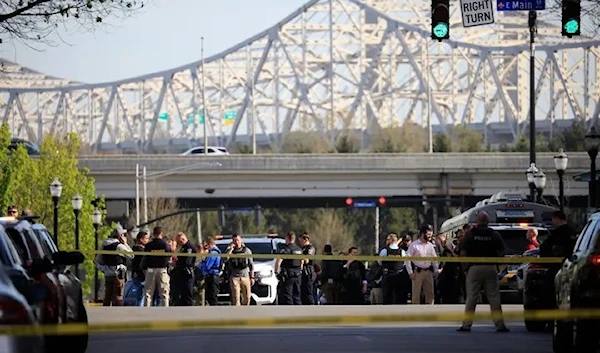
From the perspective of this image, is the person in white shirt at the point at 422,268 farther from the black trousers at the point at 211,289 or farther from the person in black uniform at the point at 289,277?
the black trousers at the point at 211,289

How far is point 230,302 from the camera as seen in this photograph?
3588cm

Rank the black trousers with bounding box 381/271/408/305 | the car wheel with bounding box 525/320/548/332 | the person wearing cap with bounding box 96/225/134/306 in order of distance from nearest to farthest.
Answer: the car wheel with bounding box 525/320/548/332
the person wearing cap with bounding box 96/225/134/306
the black trousers with bounding box 381/271/408/305

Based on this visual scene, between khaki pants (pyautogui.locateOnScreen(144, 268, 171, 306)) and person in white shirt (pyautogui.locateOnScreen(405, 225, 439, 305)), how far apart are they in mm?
4675

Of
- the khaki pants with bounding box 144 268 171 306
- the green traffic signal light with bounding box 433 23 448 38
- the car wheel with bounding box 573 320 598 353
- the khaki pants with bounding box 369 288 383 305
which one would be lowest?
the khaki pants with bounding box 369 288 383 305

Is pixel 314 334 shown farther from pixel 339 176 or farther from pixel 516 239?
pixel 339 176

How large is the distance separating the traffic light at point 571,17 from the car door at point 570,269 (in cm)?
935

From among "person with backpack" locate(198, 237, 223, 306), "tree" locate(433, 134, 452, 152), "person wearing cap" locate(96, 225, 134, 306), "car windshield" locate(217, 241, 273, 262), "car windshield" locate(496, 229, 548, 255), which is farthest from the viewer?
"tree" locate(433, 134, 452, 152)

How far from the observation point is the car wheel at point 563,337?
1942 centimetres

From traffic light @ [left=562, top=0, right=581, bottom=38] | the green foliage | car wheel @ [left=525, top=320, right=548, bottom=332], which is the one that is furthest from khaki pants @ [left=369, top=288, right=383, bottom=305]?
the green foliage

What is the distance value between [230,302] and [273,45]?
15544 centimetres

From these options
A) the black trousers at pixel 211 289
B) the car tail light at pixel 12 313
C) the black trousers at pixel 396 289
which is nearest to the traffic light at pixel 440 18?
the black trousers at pixel 396 289

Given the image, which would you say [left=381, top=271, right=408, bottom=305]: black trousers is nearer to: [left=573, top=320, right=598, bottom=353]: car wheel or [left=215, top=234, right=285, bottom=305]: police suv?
[left=215, top=234, right=285, bottom=305]: police suv

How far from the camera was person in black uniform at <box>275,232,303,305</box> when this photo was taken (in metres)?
35.4

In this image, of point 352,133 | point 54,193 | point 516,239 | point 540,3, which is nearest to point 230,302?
point 516,239
